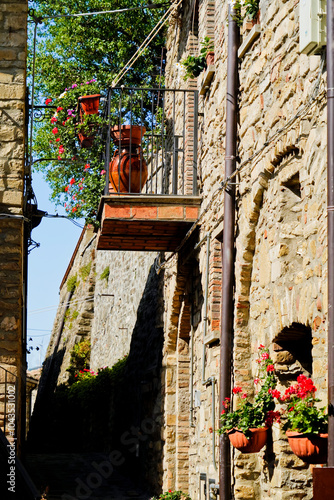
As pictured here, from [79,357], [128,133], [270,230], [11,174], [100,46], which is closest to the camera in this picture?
[270,230]

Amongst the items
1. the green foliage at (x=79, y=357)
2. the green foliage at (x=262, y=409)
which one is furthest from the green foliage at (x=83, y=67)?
the green foliage at (x=262, y=409)

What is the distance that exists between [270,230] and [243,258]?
0.59m

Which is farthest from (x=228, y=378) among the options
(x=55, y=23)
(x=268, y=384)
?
(x=55, y=23)

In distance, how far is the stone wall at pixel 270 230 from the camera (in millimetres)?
5207

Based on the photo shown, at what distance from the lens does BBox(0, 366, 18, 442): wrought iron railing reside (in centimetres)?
836

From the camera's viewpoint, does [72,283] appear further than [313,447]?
Yes

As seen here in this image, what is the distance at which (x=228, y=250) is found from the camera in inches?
276

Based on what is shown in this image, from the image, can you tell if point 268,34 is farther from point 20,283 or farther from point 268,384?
point 20,283

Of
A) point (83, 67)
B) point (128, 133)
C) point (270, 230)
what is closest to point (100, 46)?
point (83, 67)

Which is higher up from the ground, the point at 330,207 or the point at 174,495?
Answer: the point at 330,207

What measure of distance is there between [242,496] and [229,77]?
3801 mm

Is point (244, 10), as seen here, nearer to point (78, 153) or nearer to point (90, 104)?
point (90, 104)

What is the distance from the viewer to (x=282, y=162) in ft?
19.6

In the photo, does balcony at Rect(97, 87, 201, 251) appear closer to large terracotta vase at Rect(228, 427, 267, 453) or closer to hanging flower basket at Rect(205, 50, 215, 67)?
hanging flower basket at Rect(205, 50, 215, 67)
